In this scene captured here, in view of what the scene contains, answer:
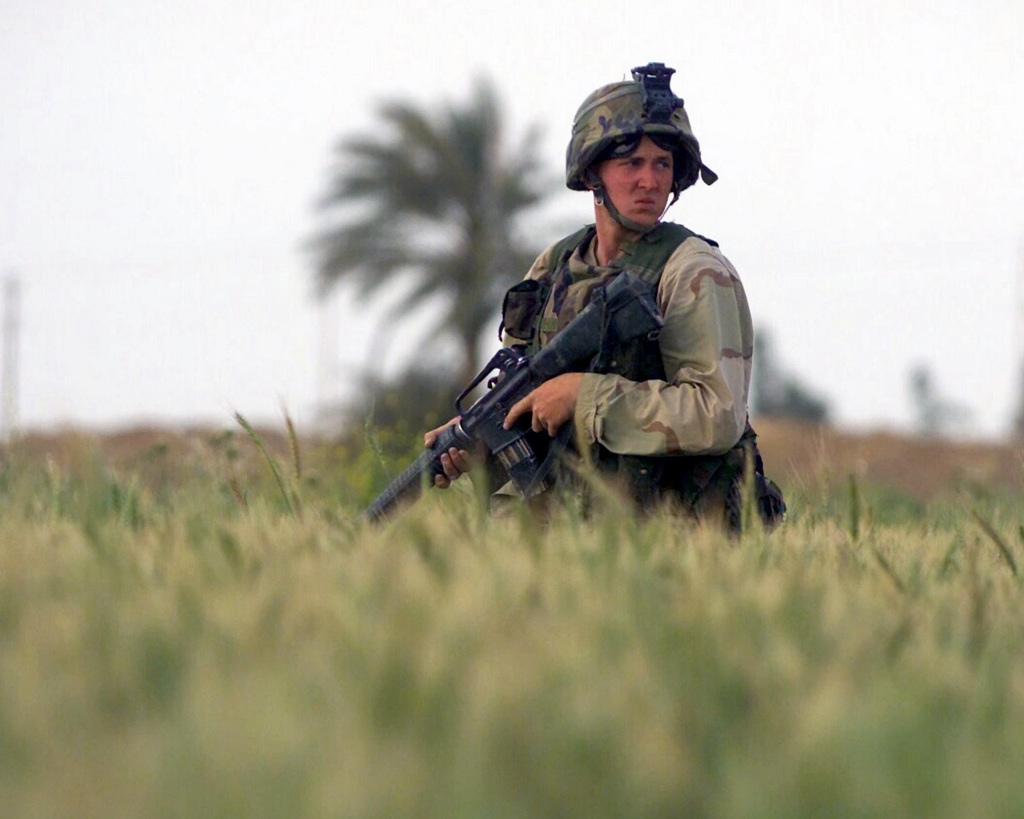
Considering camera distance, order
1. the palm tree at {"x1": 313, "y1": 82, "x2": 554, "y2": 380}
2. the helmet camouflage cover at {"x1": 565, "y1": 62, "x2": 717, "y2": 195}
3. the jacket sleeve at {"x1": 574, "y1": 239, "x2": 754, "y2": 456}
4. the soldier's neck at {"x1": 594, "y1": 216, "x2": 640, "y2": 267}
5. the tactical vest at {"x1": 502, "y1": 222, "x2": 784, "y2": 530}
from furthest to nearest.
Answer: the palm tree at {"x1": 313, "y1": 82, "x2": 554, "y2": 380} → the soldier's neck at {"x1": 594, "y1": 216, "x2": 640, "y2": 267} → the helmet camouflage cover at {"x1": 565, "y1": 62, "x2": 717, "y2": 195} → the tactical vest at {"x1": 502, "y1": 222, "x2": 784, "y2": 530} → the jacket sleeve at {"x1": 574, "y1": 239, "x2": 754, "y2": 456}

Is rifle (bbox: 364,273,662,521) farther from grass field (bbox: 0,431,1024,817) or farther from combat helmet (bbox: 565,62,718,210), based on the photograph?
grass field (bbox: 0,431,1024,817)

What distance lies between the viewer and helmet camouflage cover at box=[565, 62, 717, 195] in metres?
4.27

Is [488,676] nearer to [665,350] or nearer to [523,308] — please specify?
[665,350]

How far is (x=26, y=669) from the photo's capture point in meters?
1.59

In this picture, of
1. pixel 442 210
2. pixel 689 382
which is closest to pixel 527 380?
pixel 689 382

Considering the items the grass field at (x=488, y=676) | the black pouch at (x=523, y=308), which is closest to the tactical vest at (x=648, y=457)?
the black pouch at (x=523, y=308)

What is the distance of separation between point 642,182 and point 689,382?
2.14ft

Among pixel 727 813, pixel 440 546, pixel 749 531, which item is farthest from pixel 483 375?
pixel 727 813

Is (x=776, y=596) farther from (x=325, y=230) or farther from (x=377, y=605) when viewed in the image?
(x=325, y=230)

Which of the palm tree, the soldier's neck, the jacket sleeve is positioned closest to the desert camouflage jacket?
the jacket sleeve

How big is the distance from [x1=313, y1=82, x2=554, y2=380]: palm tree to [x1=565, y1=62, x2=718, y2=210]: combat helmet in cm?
1297

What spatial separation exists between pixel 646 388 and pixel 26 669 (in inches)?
102

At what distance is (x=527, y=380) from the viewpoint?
4129 millimetres

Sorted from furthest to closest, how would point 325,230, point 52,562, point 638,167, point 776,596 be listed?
point 325,230, point 638,167, point 52,562, point 776,596
